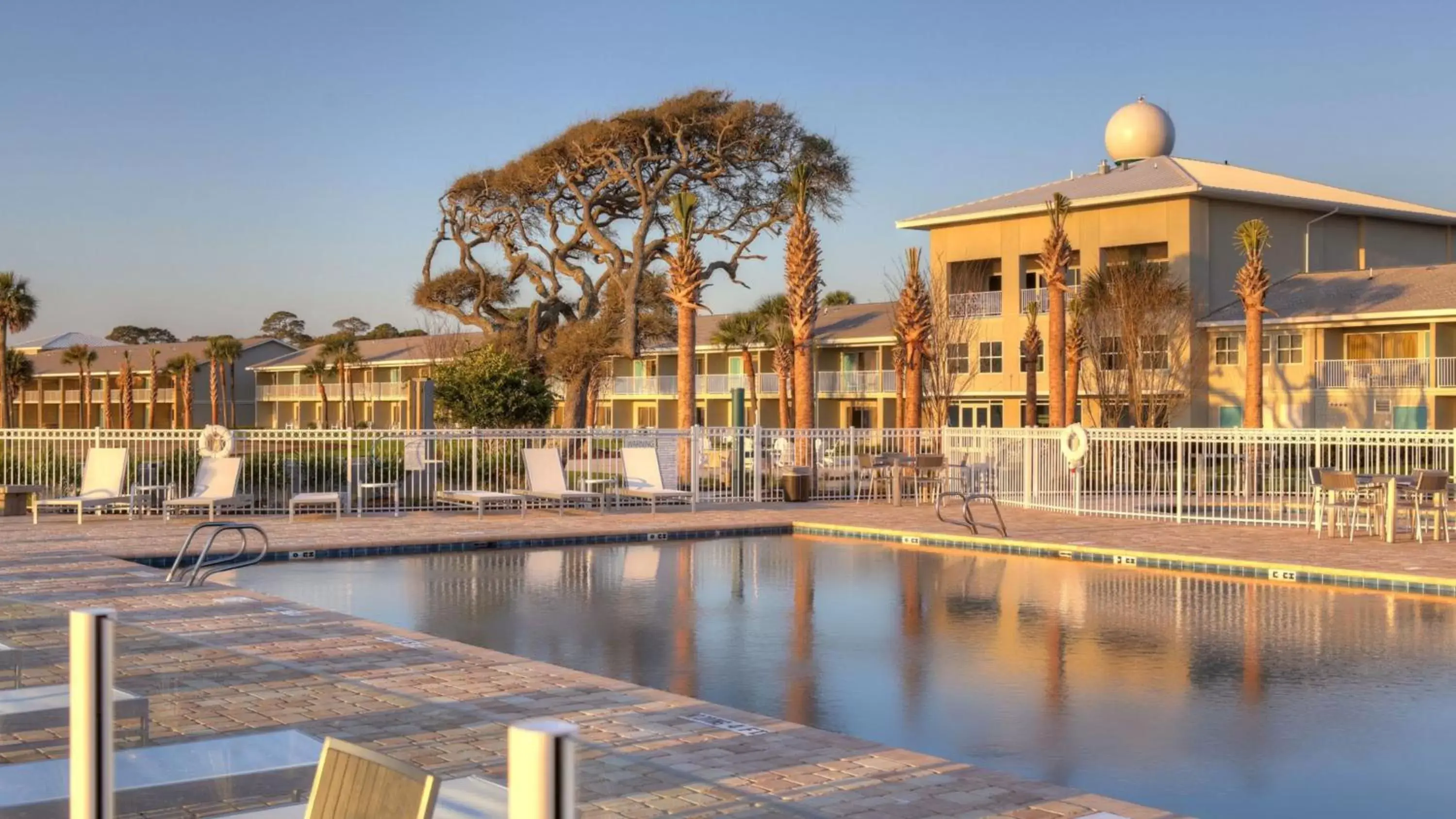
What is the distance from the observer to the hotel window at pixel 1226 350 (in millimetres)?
38156

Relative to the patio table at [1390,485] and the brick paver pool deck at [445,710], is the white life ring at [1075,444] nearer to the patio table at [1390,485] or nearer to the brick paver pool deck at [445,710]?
the patio table at [1390,485]

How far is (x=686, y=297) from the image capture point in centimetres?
2934

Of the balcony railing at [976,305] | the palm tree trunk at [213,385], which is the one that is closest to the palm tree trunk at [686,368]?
the balcony railing at [976,305]

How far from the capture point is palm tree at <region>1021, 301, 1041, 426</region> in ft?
119

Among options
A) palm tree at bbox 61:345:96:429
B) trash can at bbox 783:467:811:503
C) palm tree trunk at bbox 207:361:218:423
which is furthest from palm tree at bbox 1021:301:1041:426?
palm tree at bbox 61:345:96:429

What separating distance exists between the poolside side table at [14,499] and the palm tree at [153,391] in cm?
3523

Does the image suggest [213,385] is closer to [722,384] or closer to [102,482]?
[722,384]

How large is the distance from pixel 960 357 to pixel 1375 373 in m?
12.2

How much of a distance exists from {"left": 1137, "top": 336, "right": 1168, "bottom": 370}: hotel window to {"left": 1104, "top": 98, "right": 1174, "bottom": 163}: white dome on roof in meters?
9.05

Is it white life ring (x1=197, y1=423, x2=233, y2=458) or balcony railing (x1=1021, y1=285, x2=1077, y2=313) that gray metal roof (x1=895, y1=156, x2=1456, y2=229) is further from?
white life ring (x1=197, y1=423, x2=233, y2=458)

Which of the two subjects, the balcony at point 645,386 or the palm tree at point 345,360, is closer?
the balcony at point 645,386

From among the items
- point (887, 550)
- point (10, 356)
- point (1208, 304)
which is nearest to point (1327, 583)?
point (887, 550)

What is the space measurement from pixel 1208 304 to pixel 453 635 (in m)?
33.5

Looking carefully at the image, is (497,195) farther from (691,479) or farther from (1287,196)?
(691,479)
